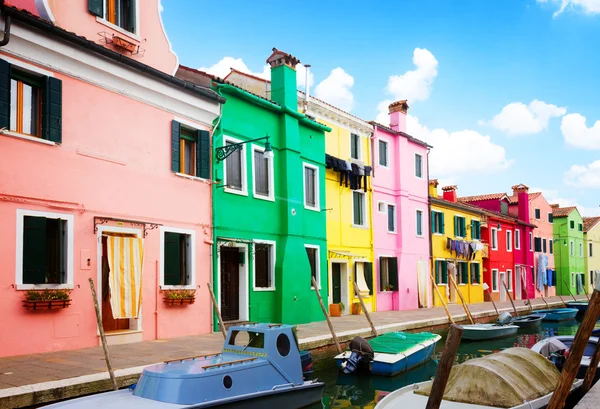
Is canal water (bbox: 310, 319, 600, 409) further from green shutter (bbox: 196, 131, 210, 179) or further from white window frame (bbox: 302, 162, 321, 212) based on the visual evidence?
white window frame (bbox: 302, 162, 321, 212)

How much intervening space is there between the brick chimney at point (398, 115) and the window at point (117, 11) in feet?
51.6

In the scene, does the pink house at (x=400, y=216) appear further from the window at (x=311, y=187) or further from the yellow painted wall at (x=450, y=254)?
the window at (x=311, y=187)

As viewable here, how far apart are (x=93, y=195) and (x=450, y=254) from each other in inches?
898

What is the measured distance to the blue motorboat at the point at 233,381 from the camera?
7594mm

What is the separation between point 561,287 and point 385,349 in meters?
38.3

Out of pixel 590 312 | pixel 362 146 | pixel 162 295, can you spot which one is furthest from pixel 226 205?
pixel 590 312

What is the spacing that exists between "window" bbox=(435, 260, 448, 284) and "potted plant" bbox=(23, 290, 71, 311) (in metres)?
21.6

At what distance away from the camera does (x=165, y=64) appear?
14.9m

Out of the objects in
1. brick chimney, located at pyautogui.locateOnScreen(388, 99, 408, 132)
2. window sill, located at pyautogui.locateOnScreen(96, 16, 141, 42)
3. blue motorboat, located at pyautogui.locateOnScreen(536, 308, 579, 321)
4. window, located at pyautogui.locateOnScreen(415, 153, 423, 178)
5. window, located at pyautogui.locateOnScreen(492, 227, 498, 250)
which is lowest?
blue motorboat, located at pyautogui.locateOnScreen(536, 308, 579, 321)

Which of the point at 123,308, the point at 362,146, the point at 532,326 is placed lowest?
the point at 532,326

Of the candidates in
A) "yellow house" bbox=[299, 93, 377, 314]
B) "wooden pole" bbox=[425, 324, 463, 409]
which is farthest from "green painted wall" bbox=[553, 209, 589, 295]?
"wooden pole" bbox=[425, 324, 463, 409]

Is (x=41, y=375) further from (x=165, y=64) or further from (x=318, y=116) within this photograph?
(x=318, y=116)

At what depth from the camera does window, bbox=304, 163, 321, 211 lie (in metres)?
20.1

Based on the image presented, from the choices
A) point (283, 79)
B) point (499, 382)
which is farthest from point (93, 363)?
point (283, 79)
